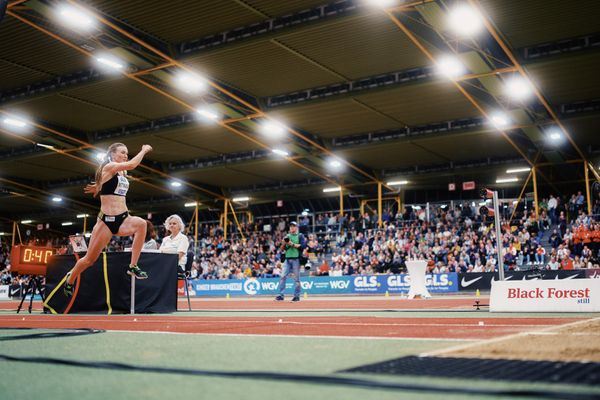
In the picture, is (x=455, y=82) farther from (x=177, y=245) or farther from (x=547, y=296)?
(x=547, y=296)

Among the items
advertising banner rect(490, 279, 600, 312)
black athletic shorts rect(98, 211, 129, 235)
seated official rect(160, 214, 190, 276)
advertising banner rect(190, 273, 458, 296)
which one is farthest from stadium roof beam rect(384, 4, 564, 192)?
black athletic shorts rect(98, 211, 129, 235)

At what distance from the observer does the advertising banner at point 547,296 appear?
8.16 meters

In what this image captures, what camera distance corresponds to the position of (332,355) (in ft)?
11.4

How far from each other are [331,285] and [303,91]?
9125mm

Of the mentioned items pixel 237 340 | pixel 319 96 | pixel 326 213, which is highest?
pixel 319 96

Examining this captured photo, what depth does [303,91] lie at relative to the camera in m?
22.7

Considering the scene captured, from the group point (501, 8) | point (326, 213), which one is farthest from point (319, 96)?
point (326, 213)

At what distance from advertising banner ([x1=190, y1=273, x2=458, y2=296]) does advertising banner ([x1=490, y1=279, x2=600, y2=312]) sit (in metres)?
15.0

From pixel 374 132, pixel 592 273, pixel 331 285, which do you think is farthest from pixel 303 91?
pixel 592 273

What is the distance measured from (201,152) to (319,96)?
10233 mm

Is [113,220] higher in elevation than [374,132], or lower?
lower

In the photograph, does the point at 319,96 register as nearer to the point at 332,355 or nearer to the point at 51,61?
the point at 51,61

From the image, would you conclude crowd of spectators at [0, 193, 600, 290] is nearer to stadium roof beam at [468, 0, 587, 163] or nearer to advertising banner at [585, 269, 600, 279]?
advertising banner at [585, 269, 600, 279]

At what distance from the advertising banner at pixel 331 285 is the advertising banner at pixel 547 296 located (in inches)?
590
